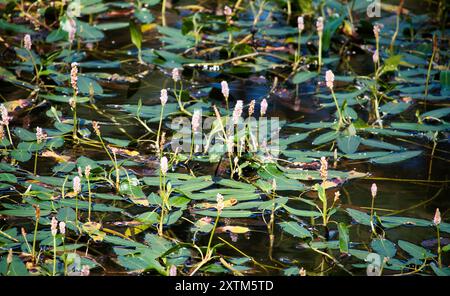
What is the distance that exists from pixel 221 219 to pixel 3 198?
1.83 ft

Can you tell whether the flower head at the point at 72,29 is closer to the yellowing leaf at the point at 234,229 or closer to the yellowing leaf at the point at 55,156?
the yellowing leaf at the point at 55,156

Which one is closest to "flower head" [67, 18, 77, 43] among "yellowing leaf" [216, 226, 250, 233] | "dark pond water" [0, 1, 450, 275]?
"dark pond water" [0, 1, 450, 275]

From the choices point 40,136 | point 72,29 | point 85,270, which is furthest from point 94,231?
point 72,29

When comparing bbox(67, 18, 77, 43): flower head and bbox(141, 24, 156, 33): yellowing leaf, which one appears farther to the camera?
bbox(141, 24, 156, 33): yellowing leaf

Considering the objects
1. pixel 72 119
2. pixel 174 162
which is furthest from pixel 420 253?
pixel 72 119

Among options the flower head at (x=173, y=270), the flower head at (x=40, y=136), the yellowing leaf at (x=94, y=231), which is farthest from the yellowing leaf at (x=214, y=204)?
the flower head at (x=40, y=136)

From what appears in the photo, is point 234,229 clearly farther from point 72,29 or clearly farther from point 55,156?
point 72,29

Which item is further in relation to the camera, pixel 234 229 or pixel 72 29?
pixel 72 29

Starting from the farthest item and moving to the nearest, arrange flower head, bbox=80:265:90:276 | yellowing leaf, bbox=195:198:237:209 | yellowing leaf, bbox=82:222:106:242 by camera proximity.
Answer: yellowing leaf, bbox=195:198:237:209 < yellowing leaf, bbox=82:222:106:242 < flower head, bbox=80:265:90:276

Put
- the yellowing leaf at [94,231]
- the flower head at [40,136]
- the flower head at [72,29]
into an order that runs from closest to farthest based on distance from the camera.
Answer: the yellowing leaf at [94,231] < the flower head at [40,136] < the flower head at [72,29]

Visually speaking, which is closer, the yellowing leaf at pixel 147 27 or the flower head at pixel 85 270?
the flower head at pixel 85 270

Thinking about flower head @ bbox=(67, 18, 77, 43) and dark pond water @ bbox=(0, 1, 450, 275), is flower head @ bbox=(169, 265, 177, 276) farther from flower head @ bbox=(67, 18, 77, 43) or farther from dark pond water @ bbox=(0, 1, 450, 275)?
flower head @ bbox=(67, 18, 77, 43)
